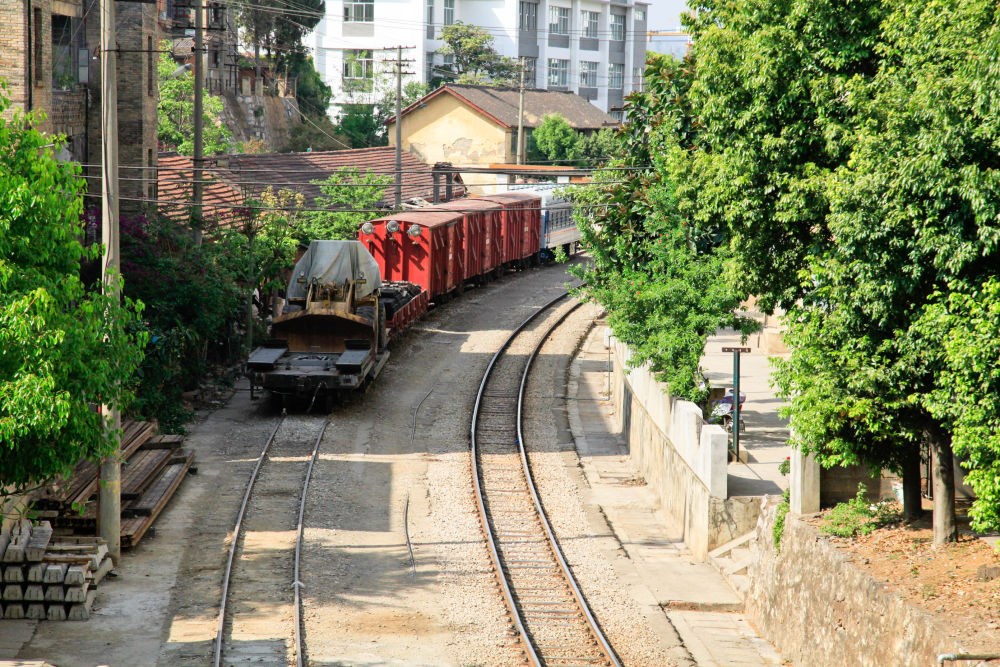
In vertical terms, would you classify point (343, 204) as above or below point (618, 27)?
below

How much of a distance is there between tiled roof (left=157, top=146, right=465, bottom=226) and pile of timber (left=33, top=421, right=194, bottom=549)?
33.5ft

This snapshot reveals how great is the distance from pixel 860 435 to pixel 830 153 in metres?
3.44

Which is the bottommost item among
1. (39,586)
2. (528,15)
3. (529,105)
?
(39,586)

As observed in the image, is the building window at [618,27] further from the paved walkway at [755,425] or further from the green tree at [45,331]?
the green tree at [45,331]

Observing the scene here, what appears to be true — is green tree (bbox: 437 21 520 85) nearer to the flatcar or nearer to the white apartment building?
the white apartment building

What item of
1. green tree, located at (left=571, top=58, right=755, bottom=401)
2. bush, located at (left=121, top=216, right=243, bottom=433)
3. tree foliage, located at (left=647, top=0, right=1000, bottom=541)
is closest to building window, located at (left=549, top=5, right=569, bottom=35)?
bush, located at (left=121, top=216, right=243, bottom=433)

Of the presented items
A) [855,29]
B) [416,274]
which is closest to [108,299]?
[855,29]

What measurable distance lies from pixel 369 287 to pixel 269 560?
13230mm

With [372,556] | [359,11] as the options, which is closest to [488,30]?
[359,11]

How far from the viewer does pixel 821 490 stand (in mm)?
16562

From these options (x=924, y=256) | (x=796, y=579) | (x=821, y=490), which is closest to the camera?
(x=924, y=256)

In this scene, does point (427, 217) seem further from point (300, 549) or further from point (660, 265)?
point (300, 549)

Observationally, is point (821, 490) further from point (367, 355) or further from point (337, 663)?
point (367, 355)

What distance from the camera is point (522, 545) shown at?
19.2 metres
